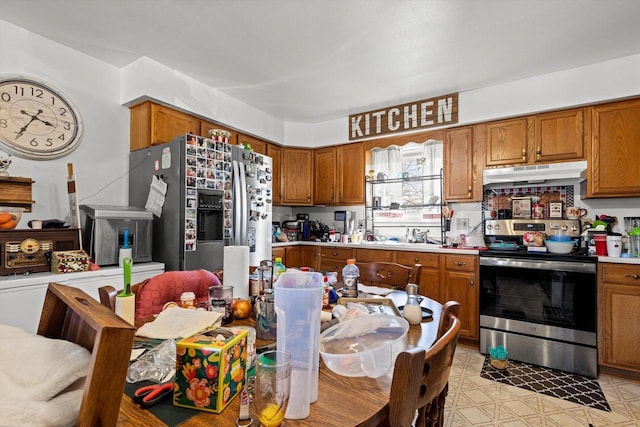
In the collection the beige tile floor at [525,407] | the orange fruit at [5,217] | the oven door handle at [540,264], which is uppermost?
the orange fruit at [5,217]

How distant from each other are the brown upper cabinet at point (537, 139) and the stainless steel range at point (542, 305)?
68 centimetres

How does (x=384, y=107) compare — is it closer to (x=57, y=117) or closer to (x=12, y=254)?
(x=57, y=117)

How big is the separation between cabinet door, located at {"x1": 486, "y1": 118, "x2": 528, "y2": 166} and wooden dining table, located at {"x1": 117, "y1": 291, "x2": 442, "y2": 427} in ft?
9.98

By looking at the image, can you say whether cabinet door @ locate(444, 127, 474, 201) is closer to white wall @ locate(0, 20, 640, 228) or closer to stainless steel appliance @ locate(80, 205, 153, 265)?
white wall @ locate(0, 20, 640, 228)

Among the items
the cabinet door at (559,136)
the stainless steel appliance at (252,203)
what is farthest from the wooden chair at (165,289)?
the cabinet door at (559,136)

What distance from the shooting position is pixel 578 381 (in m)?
2.39

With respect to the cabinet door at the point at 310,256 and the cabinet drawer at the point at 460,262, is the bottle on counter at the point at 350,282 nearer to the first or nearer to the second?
the cabinet drawer at the point at 460,262

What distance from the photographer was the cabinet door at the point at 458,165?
10.9 ft

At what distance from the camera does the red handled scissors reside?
24.8 inches

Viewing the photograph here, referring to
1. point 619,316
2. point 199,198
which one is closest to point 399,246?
point 619,316

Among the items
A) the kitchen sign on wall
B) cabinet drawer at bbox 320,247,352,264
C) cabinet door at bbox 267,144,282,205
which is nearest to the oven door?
cabinet drawer at bbox 320,247,352,264

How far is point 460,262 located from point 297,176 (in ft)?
8.00

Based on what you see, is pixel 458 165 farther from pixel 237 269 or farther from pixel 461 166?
pixel 237 269

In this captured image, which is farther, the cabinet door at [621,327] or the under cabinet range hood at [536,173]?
the under cabinet range hood at [536,173]
